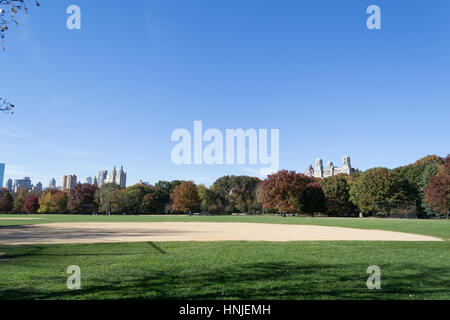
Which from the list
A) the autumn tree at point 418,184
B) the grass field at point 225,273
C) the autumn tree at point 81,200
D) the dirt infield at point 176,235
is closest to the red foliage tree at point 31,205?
the autumn tree at point 81,200

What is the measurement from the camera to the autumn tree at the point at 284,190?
238 feet

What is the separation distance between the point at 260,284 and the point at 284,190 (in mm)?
67105

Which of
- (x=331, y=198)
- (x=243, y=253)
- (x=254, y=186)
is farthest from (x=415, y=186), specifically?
(x=243, y=253)

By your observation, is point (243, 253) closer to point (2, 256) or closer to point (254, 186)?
point (2, 256)

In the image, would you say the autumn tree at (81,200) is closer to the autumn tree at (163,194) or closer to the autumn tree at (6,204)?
the autumn tree at (163,194)

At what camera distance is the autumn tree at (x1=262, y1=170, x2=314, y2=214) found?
7244 cm

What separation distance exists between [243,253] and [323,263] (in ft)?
10.8

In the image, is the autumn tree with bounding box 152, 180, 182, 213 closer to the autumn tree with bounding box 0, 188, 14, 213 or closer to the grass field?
the autumn tree with bounding box 0, 188, 14, 213

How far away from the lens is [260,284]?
7340 millimetres

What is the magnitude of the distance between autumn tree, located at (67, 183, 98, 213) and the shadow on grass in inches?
4037

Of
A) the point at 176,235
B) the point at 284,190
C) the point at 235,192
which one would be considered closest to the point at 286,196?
the point at 284,190

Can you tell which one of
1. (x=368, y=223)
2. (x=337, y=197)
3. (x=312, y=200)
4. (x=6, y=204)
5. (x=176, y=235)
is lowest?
(x=6, y=204)

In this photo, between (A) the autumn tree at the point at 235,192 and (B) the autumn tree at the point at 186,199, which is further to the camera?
(A) the autumn tree at the point at 235,192

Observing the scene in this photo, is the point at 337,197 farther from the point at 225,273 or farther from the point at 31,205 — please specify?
the point at 31,205
